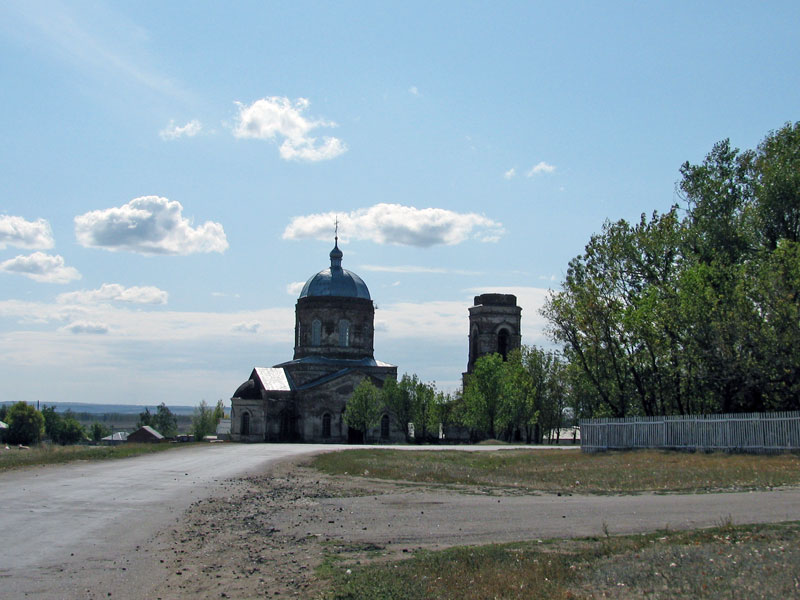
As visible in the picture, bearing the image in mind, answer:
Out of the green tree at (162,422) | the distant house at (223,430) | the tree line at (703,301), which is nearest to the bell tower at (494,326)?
the distant house at (223,430)

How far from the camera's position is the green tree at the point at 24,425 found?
3334 inches

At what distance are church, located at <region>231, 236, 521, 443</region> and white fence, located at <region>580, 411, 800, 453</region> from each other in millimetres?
32384

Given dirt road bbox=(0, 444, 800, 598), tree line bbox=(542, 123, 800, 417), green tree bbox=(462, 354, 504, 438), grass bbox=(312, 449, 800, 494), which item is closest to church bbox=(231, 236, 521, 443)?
green tree bbox=(462, 354, 504, 438)

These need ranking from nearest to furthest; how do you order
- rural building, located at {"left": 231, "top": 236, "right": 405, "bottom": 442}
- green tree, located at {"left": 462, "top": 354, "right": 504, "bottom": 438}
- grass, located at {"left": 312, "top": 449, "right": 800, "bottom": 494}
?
grass, located at {"left": 312, "top": 449, "right": 800, "bottom": 494}
green tree, located at {"left": 462, "top": 354, "right": 504, "bottom": 438}
rural building, located at {"left": 231, "top": 236, "right": 405, "bottom": 442}

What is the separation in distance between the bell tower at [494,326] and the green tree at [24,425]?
45.9m

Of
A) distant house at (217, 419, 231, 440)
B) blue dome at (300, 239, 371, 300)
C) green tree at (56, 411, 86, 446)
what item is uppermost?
blue dome at (300, 239, 371, 300)

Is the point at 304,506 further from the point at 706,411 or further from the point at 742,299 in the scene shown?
the point at 706,411

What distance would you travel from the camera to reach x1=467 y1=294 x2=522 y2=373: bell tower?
2749 inches

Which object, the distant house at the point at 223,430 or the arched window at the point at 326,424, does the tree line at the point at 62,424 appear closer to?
the distant house at the point at 223,430

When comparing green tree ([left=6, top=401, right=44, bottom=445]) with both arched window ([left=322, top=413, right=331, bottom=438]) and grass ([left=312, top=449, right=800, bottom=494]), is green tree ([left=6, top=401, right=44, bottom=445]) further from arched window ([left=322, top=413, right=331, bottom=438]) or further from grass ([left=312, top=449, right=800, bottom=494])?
grass ([left=312, top=449, right=800, bottom=494])

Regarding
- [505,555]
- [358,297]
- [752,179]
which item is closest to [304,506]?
[505,555]

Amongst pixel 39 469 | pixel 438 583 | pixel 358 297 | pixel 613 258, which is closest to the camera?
pixel 438 583

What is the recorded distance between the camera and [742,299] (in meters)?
30.6

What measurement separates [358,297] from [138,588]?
2449 inches
